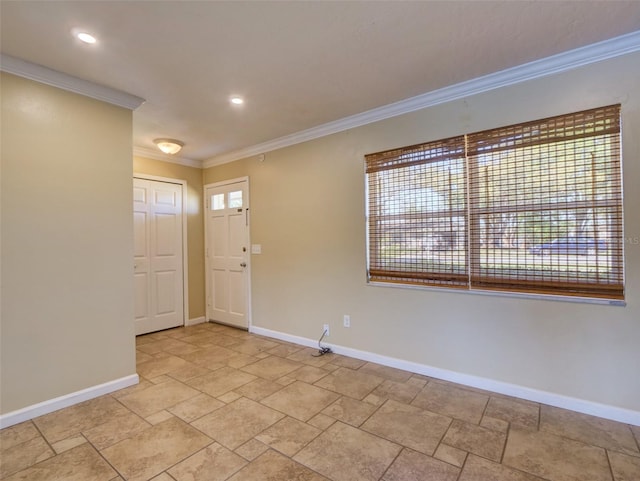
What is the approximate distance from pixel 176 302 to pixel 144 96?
2902mm

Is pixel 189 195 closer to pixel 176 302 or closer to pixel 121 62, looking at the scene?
pixel 176 302

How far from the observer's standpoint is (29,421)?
87.5 inches

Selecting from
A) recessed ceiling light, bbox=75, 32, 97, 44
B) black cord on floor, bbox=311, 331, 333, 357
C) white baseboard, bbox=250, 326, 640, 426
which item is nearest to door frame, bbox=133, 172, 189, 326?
black cord on floor, bbox=311, 331, 333, 357

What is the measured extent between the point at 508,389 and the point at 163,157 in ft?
15.6

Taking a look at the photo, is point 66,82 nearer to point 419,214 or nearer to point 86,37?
point 86,37

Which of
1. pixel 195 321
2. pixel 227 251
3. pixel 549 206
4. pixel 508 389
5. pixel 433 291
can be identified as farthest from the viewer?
pixel 195 321

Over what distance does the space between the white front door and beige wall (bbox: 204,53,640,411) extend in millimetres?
215

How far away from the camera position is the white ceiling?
5.79 feet

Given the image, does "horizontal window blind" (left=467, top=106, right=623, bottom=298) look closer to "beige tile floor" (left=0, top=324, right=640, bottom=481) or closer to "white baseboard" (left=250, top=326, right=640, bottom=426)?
"white baseboard" (left=250, top=326, right=640, bottom=426)

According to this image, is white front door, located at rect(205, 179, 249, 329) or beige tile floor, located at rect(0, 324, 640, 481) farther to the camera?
white front door, located at rect(205, 179, 249, 329)

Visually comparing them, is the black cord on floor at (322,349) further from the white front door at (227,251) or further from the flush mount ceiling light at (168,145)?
the flush mount ceiling light at (168,145)

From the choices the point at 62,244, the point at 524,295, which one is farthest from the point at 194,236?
the point at 524,295

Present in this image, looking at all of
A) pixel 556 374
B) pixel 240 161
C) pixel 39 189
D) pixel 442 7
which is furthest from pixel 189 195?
pixel 556 374

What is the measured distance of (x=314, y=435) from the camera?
2.04 metres
